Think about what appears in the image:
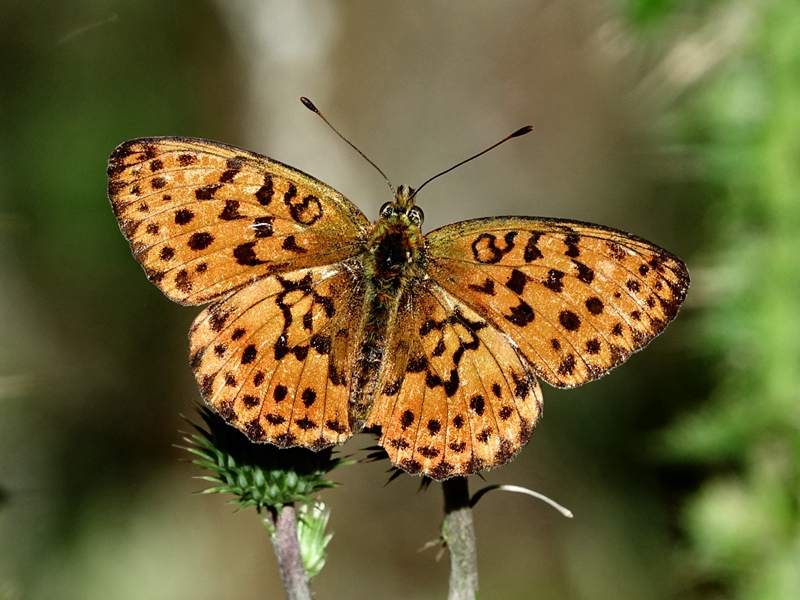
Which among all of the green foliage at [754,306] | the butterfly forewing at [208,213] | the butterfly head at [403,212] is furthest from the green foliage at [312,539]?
the green foliage at [754,306]

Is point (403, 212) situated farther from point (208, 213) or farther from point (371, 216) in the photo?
point (371, 216)

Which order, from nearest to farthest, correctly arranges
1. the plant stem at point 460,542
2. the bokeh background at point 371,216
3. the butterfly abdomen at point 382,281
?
the plant stem at point 460,542, the butterfly abdomen at point 382,281, the bokeh background at point 371,216

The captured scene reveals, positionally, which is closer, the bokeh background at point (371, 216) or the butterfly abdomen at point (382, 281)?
the butterfly abdomen at point (382, 281)

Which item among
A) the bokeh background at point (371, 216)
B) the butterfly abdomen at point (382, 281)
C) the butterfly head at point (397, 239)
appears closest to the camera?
the butterfly abdomen at point (382, 281)

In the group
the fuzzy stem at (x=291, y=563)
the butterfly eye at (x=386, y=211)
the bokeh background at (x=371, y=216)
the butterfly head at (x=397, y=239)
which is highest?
the bokeh background at (x=371, y=216)

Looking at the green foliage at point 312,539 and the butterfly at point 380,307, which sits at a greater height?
the butterfly at point 380,307

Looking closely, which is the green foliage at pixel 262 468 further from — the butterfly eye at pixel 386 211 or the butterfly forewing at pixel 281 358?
the butterfly eye at pixel 386 211

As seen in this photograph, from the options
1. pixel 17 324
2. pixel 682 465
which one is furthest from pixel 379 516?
pixel 17 324
